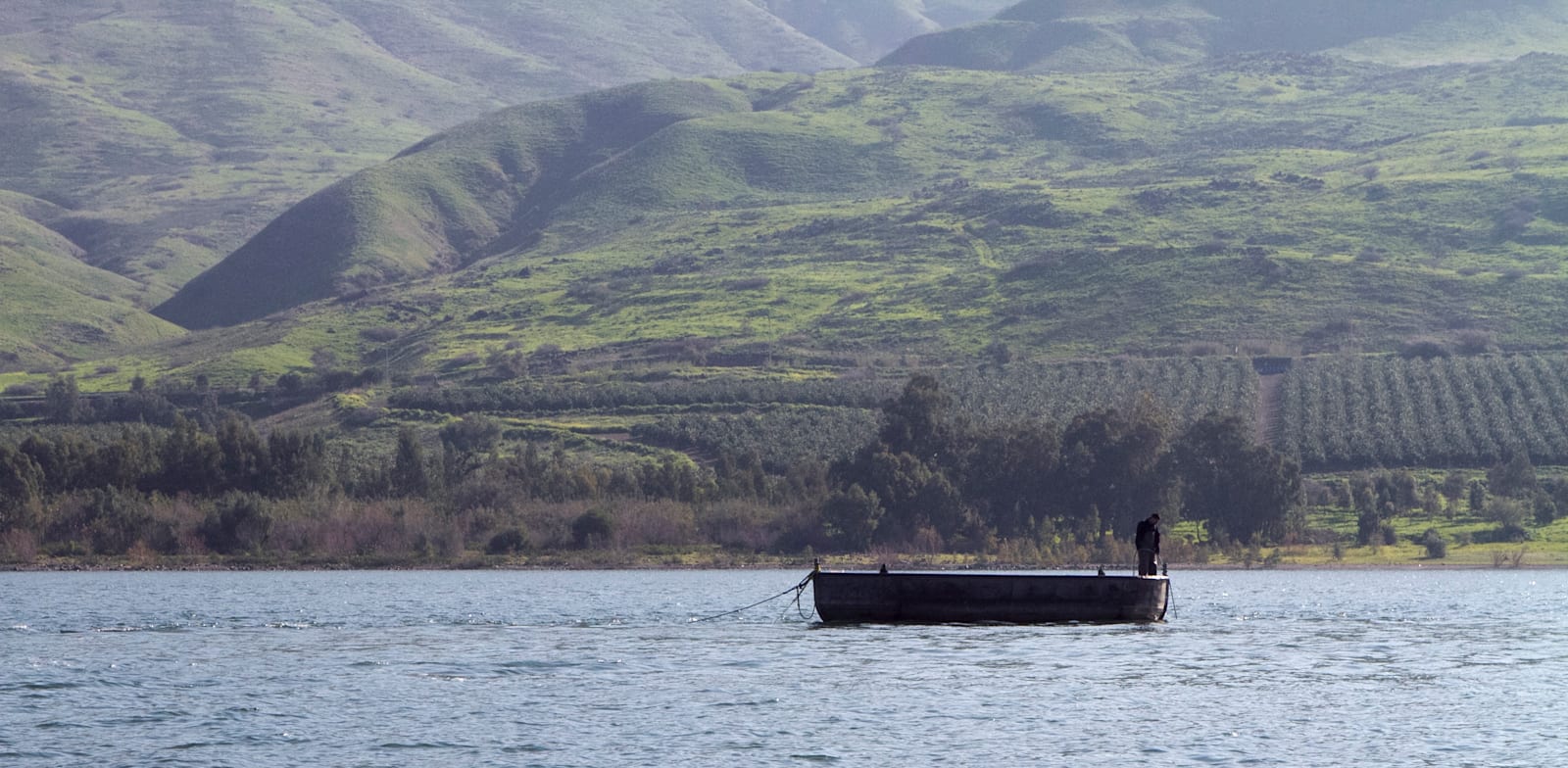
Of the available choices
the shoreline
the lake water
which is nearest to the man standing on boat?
the lake water

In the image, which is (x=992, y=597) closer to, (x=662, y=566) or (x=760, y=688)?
(x=760, y=688)

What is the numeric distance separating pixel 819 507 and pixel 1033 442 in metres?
17.3

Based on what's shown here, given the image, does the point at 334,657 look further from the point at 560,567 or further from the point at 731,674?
the point at 560,567

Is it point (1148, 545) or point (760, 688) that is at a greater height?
point (1148, 545)

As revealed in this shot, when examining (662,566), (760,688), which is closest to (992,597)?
(760,688)

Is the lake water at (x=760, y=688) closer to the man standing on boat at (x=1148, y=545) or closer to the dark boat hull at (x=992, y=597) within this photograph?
the dark boat hull at (x=992, y=597)

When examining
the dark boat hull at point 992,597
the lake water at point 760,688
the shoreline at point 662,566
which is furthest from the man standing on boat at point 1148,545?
the shoreline at point 662,566

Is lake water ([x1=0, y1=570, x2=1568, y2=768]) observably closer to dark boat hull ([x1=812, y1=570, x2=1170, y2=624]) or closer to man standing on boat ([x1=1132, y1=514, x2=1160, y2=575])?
dark boat hull ([x1=812, y1=570, x2=1170, y2=624])

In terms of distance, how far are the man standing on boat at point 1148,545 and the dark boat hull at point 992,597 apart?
122 centimetres

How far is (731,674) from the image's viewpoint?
209 feet

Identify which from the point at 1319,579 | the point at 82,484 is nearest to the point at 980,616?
the point at 1319,579

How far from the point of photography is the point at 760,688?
60.2 meters

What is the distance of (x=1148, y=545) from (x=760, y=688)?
78.7 feet

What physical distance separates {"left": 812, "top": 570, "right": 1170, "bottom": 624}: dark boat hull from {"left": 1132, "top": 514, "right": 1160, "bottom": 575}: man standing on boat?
122 cm
